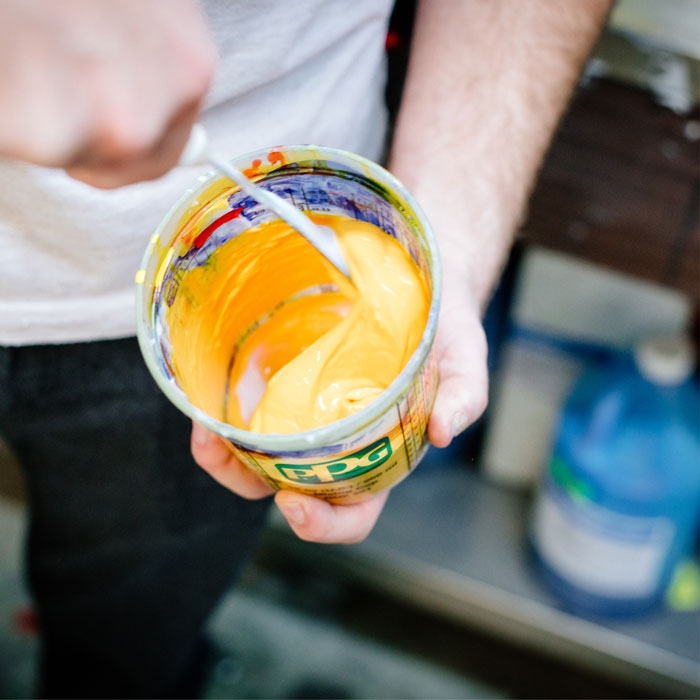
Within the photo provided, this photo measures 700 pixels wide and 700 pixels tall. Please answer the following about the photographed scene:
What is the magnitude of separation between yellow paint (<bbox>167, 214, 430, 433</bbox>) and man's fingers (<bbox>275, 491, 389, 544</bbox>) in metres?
0.05

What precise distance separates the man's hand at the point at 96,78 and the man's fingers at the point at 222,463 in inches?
10.1

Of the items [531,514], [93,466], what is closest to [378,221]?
[93,466]

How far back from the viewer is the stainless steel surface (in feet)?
3.67

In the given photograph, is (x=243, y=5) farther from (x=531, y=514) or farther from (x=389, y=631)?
(x=389, y=631)

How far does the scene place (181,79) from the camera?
297 mm

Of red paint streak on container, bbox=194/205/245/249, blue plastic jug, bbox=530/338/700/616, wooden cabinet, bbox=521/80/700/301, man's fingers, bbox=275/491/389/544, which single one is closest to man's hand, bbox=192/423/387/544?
man's fingers, bbox=275/491/389/544

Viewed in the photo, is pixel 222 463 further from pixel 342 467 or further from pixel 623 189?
pixel 623 189

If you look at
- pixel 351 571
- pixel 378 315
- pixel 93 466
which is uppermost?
pixel 378 315

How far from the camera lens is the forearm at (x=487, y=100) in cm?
65

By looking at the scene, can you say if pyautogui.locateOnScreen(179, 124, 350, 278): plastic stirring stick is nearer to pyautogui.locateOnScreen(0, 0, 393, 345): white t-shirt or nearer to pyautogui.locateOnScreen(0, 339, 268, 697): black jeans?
pyautogui.locateOnScreen(0, 0, 393, 345): white t-shirt

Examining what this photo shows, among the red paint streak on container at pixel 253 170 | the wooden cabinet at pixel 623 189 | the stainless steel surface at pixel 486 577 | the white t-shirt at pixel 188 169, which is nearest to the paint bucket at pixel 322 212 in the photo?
the red paint streak on container at pixel 253 170

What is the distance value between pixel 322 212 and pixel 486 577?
856mm

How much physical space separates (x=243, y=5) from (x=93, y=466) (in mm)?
485

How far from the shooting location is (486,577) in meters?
1.19
